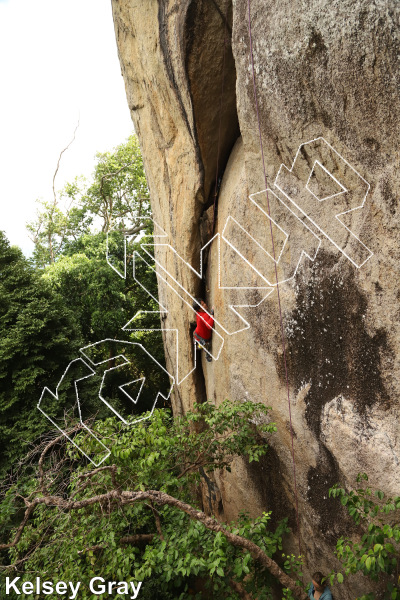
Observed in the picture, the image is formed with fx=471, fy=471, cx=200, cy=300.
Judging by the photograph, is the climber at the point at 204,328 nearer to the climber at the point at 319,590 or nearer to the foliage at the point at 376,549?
the climber at the point at 319,590

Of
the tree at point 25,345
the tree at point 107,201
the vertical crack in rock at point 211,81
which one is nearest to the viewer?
the vertical crack in rock at point 211,81

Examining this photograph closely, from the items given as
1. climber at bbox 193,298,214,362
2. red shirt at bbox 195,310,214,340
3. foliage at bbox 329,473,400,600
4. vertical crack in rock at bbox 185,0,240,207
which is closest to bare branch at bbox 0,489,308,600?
foliage at bbox 329,473,400,600

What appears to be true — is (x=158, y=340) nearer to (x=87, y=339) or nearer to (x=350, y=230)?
(x=87, y=339)

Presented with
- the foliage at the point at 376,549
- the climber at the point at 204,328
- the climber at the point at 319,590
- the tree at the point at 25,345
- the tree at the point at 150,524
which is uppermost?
the tree at the point at 25,345

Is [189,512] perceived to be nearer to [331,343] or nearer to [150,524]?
[150,524]

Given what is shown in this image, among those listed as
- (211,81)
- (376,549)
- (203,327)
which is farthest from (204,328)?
(376,549)

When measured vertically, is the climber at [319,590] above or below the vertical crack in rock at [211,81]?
below

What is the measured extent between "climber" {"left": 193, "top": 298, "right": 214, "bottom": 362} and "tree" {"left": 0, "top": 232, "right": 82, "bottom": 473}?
13.6 feet

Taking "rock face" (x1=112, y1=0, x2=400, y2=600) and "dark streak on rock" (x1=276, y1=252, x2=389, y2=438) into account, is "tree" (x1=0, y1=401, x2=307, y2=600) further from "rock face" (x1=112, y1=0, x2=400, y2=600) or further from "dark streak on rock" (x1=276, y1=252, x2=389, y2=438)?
"dark streak on rock" (x1=276, y1=252, x2=389, y2=438)

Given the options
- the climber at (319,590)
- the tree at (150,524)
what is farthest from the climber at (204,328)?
the climber at (319,590)

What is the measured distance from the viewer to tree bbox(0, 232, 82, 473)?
10.1 m

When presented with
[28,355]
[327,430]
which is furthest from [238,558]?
[28,355]

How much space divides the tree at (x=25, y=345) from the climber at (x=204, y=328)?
4.14 m

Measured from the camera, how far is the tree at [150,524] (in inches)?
190
